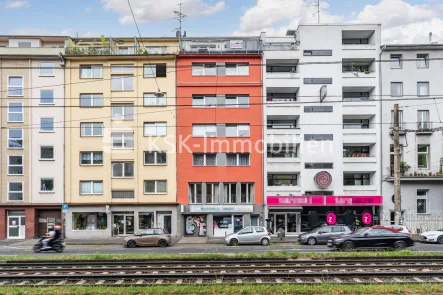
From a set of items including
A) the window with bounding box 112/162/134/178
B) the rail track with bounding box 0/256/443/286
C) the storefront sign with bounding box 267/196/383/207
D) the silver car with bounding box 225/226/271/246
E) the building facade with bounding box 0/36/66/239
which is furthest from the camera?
the window with bounding box 112/162/134/178

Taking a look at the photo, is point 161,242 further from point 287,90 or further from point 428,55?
point 428,55

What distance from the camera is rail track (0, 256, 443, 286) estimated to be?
48.5 ft

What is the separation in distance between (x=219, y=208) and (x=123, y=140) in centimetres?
1013

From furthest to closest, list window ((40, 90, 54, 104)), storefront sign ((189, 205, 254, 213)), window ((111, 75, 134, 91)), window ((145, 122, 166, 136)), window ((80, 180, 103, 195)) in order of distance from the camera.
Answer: window ((111, 75, 134, 91)), window ((145, 122, 166, 136)), window ((40, 90, 54, 104)), window ((80, 180, 103, 195)), storefront sign ((189, 205, 254, 213))

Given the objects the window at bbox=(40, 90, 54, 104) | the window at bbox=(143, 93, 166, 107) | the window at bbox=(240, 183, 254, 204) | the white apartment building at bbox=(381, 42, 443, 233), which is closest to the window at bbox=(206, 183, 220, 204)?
the window at bbox=(240, 183, 254, 204)

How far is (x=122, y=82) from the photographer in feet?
125

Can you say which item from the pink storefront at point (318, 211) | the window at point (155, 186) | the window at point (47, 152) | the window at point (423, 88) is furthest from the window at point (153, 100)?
the window at point (423, 88)

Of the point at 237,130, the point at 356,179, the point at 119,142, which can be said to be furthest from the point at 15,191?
the point at 356,179

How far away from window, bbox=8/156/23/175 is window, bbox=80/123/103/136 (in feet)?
19.2

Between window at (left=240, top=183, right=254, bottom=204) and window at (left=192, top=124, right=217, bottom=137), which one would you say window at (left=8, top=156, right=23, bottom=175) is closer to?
window at (left=192, top=124, right=217, bottom=137)

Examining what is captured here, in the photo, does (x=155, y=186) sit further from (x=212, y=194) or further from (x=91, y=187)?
(x=91, y=187)

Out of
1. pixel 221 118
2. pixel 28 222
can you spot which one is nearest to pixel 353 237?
pixel 221 118

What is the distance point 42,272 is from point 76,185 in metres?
21.4

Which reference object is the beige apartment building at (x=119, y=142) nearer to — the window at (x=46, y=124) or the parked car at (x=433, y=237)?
the window at (x=46, y=124)
